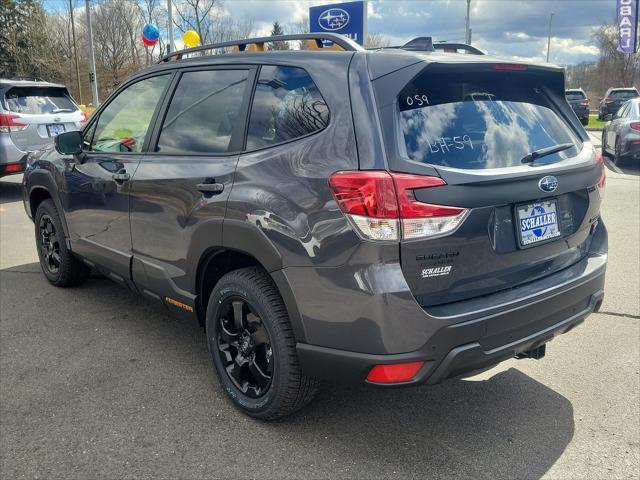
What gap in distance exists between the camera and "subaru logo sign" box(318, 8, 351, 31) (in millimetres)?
13430

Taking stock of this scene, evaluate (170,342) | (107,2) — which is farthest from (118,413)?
(107,2)

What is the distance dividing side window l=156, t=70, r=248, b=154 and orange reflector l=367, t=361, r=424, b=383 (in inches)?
53.3

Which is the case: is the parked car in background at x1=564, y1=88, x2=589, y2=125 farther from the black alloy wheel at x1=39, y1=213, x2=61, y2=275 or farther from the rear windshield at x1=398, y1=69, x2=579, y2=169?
the rear windshield at x1=398, y1=69, x2=579, y2=169

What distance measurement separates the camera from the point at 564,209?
282 centimetres

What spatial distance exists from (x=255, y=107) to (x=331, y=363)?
131cm

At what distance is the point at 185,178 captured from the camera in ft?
10.3

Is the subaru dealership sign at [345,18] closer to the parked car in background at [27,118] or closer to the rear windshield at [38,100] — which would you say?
the rear windshield at [38,100]

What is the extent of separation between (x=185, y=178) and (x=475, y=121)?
151 centimetres

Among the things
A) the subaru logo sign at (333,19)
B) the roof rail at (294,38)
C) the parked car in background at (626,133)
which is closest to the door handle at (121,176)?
the roof rail at (294,38)

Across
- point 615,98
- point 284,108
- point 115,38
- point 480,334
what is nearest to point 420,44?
point 284,108

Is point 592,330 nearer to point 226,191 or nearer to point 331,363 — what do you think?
point 331,363

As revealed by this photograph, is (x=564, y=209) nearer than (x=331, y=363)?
No

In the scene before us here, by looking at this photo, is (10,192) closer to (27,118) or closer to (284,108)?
(27,118)

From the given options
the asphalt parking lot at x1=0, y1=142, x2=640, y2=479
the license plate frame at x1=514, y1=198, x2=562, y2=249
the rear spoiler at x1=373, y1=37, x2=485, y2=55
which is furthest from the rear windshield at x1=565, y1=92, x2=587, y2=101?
the license plate frame at x1=514, y1=198, x2=562, y2=249
